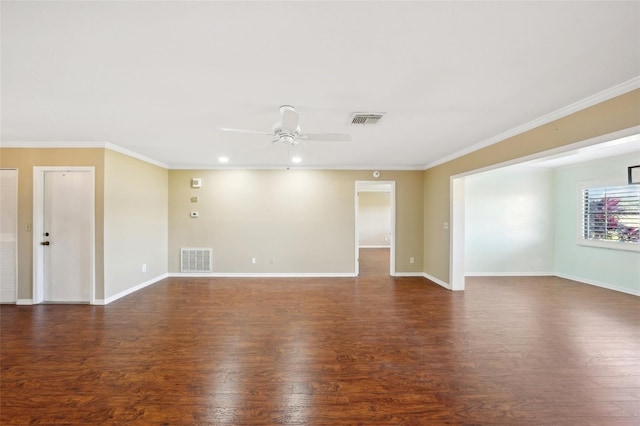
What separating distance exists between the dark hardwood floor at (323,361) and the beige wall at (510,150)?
1.34m

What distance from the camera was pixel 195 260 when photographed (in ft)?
18.1

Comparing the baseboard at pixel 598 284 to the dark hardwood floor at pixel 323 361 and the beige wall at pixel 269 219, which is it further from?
the beige wall at pixel 269 219

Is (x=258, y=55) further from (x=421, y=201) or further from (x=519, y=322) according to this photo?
(x=421, y=201)

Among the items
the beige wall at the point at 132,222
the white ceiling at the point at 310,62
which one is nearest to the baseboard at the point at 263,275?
the beige wall at the point at 132,222

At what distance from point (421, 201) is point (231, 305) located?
4.58 metres

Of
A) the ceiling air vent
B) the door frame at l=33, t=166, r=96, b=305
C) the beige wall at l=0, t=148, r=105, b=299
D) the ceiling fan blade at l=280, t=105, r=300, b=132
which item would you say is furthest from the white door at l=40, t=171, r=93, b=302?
the ceiling air vent

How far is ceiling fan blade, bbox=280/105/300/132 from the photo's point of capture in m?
2.25

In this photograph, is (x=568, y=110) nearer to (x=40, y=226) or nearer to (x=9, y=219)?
(x=40, y=226)

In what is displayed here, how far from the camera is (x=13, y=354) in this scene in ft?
8.07

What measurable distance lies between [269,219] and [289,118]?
11.7 ft

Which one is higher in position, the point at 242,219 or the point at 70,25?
the point at 70,25

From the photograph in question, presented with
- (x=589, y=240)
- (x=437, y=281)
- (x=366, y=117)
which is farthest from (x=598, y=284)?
(x=366, y=117)

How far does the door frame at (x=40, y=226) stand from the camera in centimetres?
373

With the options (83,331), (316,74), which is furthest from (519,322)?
(83,331)
